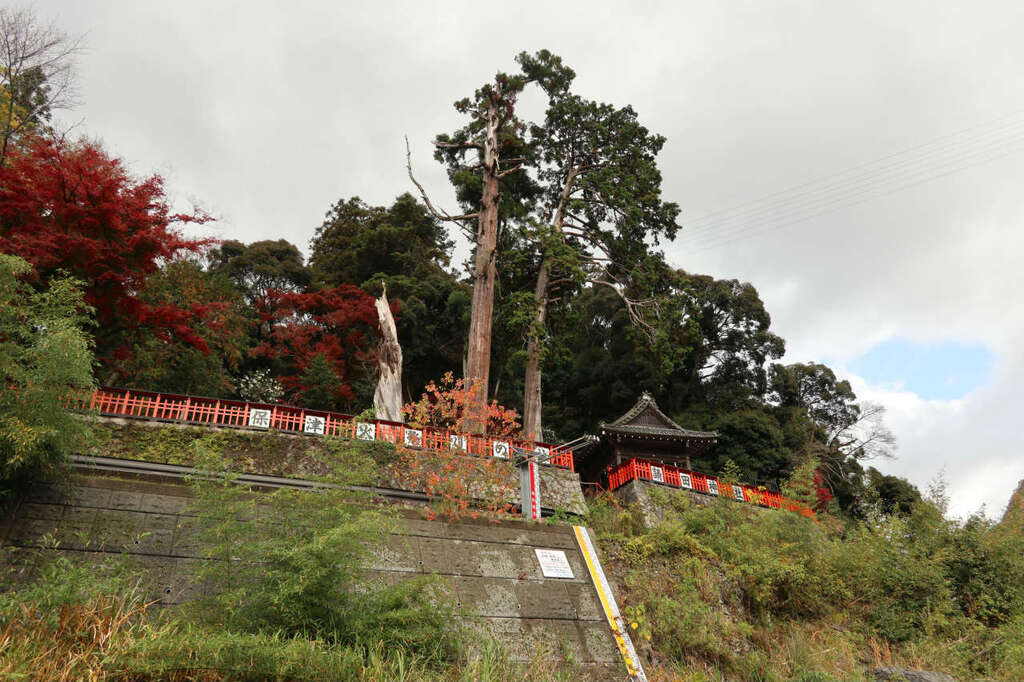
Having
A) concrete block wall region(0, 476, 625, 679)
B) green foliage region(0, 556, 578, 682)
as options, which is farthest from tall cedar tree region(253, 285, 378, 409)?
green foliage region(0, 556, 578, 682)

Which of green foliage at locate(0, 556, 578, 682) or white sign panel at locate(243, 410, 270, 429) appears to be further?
white sign panel at locate(243, 410, 270, 429)

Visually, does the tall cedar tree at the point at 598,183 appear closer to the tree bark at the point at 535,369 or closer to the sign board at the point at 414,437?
the tree bark at the point at 535,369

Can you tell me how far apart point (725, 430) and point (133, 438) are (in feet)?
64.0

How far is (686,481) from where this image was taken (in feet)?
56.8

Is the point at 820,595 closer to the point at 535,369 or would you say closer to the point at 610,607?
the point at 610,607

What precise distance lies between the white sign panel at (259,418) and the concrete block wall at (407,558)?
8.96 feet

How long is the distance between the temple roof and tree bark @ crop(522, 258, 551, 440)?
7.80 ft

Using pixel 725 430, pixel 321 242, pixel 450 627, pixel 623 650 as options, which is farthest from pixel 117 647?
pixel 321 242

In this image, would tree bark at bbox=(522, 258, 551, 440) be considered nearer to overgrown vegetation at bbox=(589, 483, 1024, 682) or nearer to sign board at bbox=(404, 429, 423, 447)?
sign board at bbox=(404, 429, 423, 447)

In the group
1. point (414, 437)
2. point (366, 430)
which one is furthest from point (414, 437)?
point (366, 430)

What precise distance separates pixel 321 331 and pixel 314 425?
38.3 feet

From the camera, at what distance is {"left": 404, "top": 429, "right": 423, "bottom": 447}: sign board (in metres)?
13.9

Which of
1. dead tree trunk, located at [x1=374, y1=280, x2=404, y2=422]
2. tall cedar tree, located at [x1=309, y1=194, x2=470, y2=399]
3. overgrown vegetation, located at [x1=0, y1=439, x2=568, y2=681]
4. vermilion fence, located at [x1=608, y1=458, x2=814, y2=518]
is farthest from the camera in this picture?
tall cedar tree, located at [x1=309, y1=194, x2=470, y2=399]

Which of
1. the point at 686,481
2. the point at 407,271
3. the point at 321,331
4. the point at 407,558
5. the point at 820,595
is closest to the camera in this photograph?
the point at 407,558
